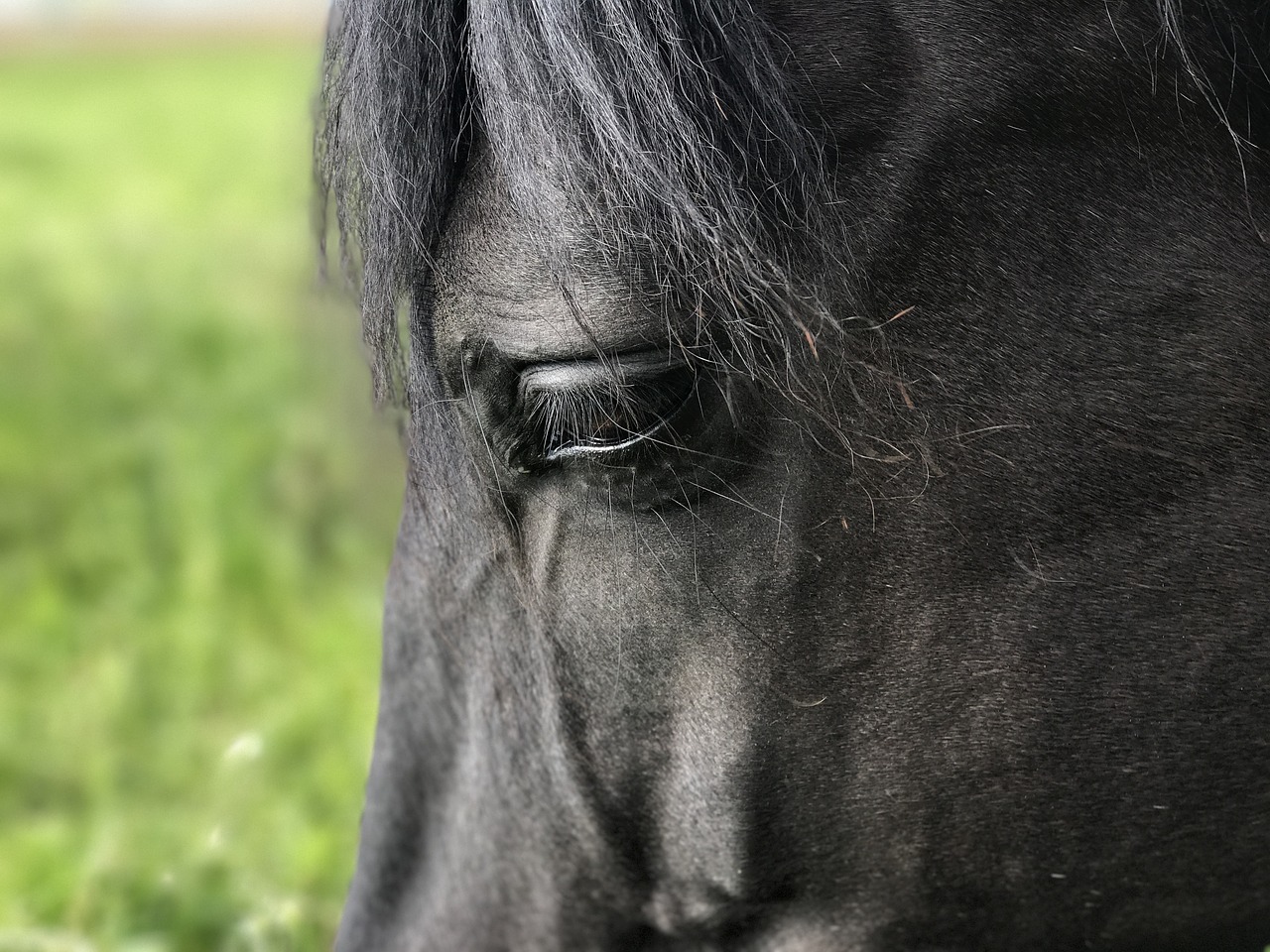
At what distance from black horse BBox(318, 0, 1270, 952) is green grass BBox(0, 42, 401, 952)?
791 millimetres

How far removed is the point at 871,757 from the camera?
1058 mm

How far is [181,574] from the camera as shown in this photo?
3.15 metres

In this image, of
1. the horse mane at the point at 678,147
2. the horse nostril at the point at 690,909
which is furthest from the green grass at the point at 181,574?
the horse mane at the point at 678,147

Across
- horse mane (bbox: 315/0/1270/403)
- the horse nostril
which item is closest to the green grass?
the horse nostril

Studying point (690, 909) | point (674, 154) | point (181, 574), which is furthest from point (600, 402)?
point (181, 574)

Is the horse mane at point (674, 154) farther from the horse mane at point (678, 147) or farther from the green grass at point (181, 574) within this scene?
the green grass at point (181, 574)

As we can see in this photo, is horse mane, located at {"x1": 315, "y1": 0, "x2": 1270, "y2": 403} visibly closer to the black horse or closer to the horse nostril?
the black horse

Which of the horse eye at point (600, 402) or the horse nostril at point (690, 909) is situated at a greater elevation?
the horse eye at point (600, 402)

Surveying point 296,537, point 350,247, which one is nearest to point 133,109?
point 296,537

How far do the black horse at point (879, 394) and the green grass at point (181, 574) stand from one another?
2.60 ft

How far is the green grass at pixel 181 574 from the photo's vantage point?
201cm

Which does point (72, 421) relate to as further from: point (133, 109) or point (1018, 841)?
point (133, 109)

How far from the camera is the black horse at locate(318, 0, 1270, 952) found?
963mm

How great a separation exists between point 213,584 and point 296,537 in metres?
0.35
